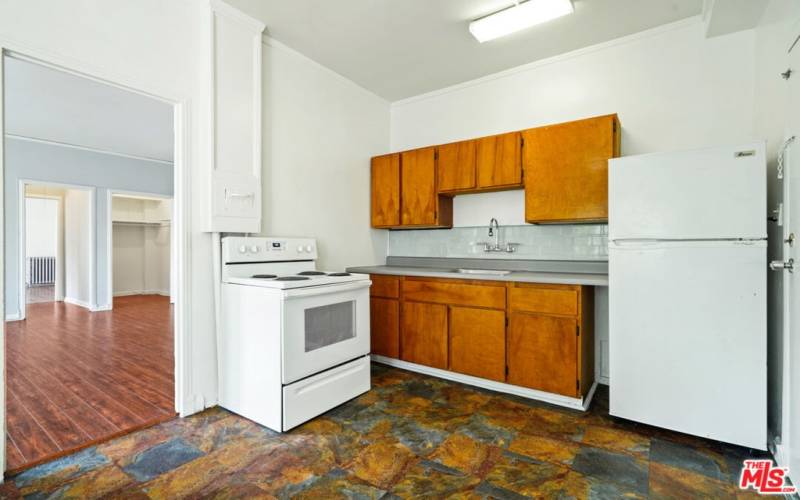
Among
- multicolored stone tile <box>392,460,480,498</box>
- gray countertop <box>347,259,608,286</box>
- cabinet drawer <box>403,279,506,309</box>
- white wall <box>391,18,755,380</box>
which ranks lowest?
multicolored stone tile <box>392,460,480,498</box>

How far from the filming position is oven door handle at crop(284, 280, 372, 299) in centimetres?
229

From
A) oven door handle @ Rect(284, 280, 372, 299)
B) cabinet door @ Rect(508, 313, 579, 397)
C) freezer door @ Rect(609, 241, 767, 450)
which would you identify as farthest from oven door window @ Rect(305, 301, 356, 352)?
freezer door @ Rect(609, 241, 767, 450)

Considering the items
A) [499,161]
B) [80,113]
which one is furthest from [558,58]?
[80,113]

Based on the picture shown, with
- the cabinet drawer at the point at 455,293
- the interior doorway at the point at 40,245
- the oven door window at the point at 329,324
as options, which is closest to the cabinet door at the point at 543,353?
the cabinet drawer at the point at 455,293

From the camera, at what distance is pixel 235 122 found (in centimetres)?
268

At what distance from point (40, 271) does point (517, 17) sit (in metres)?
12.8

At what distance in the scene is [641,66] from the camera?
2904mm

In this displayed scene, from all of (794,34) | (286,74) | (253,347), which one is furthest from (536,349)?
(286,74)

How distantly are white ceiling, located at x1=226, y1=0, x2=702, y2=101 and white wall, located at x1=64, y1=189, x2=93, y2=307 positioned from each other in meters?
5.49

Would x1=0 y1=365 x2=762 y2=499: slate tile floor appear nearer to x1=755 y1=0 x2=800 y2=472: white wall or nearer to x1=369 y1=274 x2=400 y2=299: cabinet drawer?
x1=755 y1=0 x2=800 y2=472: white wall

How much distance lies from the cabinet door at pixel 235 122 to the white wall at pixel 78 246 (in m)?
5.29

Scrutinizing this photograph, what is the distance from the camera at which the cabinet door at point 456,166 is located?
332 centimetres

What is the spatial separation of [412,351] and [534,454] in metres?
1.42

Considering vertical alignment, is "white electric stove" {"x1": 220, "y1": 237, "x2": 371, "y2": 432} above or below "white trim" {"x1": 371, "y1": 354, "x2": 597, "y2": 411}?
above
